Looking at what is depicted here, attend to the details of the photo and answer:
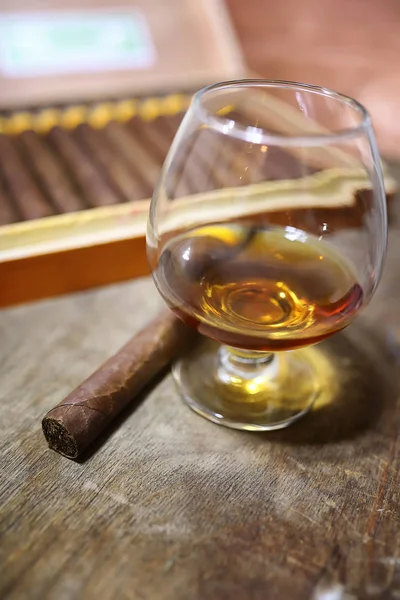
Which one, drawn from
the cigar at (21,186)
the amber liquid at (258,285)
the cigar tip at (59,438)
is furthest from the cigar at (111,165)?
the cigar tip at (59,438)

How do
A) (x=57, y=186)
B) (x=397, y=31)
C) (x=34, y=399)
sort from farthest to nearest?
1. (x=397, y=31)
2. (x=57, y=186)
3. (x=34, y=399)

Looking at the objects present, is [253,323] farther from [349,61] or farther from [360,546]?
[349,61]

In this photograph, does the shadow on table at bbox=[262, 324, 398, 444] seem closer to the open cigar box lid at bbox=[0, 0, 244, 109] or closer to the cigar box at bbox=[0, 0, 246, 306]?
the cigar box at bbox=[0, 0, 246, 306]

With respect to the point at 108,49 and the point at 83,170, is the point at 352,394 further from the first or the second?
the point at 108,49

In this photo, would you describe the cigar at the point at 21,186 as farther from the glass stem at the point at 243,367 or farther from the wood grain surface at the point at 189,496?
the glass stem at the point at 243,367

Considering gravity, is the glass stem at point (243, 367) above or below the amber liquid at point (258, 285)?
below

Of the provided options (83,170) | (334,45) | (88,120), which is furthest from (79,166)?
(334,45)

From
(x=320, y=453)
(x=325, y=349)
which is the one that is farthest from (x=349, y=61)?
(x=320, y=453)
